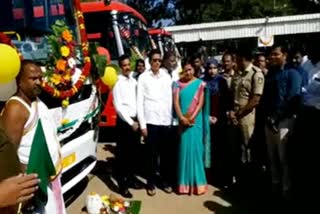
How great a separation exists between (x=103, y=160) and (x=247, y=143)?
2745mm

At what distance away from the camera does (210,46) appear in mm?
32812

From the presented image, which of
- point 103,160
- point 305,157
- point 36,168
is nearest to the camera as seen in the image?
point 36,168

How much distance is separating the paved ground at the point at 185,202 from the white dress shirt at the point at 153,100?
97 centimetres

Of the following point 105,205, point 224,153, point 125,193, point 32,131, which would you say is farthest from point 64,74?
point 224,153

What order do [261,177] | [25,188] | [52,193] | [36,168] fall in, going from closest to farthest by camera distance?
[25,188]
[36,168]
[52,193]
[261,177]

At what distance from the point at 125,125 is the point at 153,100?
1.64 feet

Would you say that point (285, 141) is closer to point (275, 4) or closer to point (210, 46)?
point (210, 46)

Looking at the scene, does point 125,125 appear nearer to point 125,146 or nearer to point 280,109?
point 125,146

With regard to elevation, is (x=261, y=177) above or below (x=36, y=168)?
below

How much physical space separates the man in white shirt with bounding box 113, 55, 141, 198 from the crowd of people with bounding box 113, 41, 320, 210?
1 cm

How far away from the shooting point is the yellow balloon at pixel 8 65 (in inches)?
140

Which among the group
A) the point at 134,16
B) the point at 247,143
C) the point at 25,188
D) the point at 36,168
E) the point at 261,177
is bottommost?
the point at 261,177

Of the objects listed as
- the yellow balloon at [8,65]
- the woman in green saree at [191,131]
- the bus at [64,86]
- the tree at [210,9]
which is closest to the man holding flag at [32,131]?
the yellow balloon at [8,65]

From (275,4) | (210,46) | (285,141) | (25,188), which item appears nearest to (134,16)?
(285,141)
